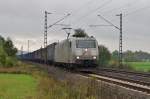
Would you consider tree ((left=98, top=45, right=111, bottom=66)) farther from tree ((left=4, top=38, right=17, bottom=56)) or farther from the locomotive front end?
the locomotive front end

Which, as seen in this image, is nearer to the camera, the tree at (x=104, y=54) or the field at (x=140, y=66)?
the field at (x=140, y=66)

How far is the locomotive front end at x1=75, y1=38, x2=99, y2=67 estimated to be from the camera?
44219 millimetres

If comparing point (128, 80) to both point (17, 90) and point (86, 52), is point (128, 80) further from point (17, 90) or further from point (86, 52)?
point (86, 52)

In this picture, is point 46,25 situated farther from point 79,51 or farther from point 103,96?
point 103,96

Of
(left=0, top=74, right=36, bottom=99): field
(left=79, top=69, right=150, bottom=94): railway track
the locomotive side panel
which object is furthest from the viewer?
the locomotive side panel

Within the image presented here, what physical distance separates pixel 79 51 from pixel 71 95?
84.9 feet

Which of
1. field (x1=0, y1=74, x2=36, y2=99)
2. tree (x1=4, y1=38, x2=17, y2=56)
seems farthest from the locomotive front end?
tree (x1=4, y1=38, x2=17, y2=56)

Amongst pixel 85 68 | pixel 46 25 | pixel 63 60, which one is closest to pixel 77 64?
pixel 85 68

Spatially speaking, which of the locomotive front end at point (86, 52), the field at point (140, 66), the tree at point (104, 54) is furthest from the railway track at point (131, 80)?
the tree at point (104, 54)

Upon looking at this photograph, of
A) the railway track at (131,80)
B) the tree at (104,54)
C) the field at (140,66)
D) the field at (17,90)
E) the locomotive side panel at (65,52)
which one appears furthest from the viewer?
the tree at (104,54)

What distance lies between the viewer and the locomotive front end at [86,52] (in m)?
44.2

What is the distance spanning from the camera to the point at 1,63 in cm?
7669

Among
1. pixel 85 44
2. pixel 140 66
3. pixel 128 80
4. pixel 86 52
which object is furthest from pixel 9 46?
pixel 128 80

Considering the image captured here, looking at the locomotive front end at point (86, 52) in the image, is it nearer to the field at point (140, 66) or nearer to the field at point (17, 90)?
the field at point (17, 90)
